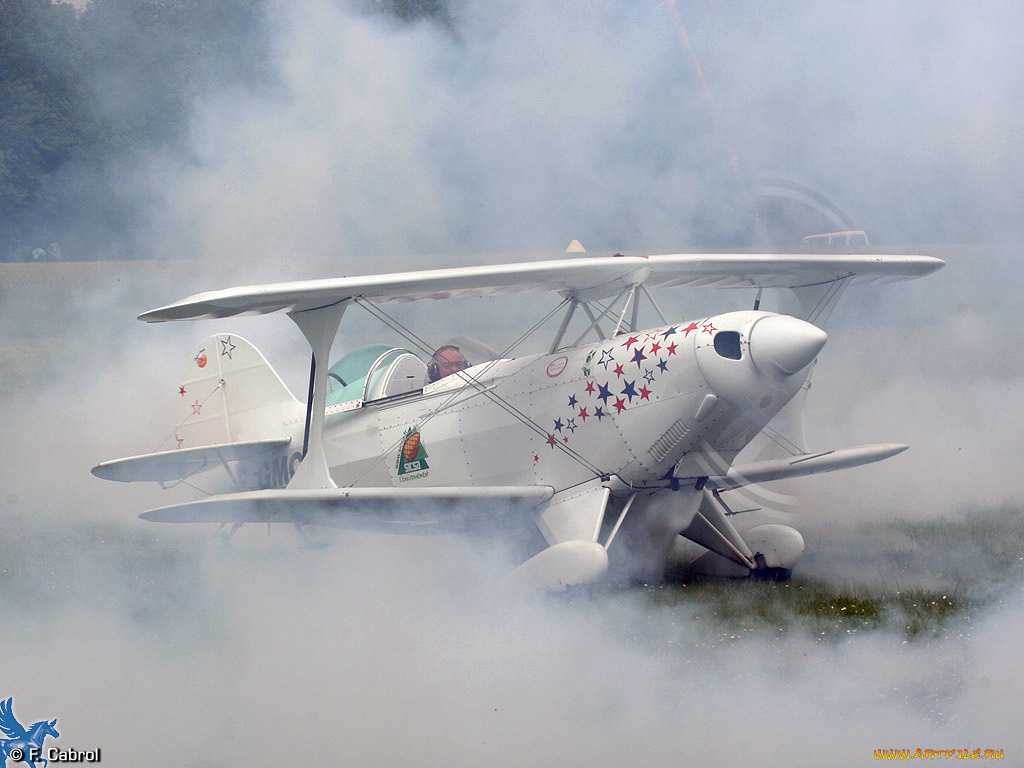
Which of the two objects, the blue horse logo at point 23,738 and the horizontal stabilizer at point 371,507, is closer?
the blue horse logo at point 23,738

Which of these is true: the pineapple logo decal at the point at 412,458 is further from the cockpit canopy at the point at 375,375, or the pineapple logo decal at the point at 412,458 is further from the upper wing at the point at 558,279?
the upper wing at the point at 558,279

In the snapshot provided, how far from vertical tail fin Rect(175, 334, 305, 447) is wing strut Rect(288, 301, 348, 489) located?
2250mm

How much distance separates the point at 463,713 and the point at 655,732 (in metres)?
1.10

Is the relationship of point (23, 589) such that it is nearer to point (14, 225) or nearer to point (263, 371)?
point (263, 371)

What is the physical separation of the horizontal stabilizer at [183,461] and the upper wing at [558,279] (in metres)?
1.85

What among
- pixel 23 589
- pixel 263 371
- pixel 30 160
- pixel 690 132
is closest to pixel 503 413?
pixel 263 371

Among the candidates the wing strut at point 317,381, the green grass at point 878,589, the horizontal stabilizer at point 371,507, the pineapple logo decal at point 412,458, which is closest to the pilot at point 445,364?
the pineapple logo decal at point 412,458

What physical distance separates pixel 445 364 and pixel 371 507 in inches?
73.9

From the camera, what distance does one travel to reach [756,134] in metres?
15.4

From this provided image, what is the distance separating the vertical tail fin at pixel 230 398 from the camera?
400 inches

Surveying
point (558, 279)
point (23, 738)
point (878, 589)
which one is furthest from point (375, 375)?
point (878, 589)

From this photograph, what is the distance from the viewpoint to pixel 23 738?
557 cm

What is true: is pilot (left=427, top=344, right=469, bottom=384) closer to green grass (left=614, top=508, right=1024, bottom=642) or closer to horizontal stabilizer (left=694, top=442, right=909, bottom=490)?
horizontal stabilizer (left=694, top=442, right=909, bottom=490)

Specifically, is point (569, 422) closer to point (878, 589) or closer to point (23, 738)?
point (878, 589)
